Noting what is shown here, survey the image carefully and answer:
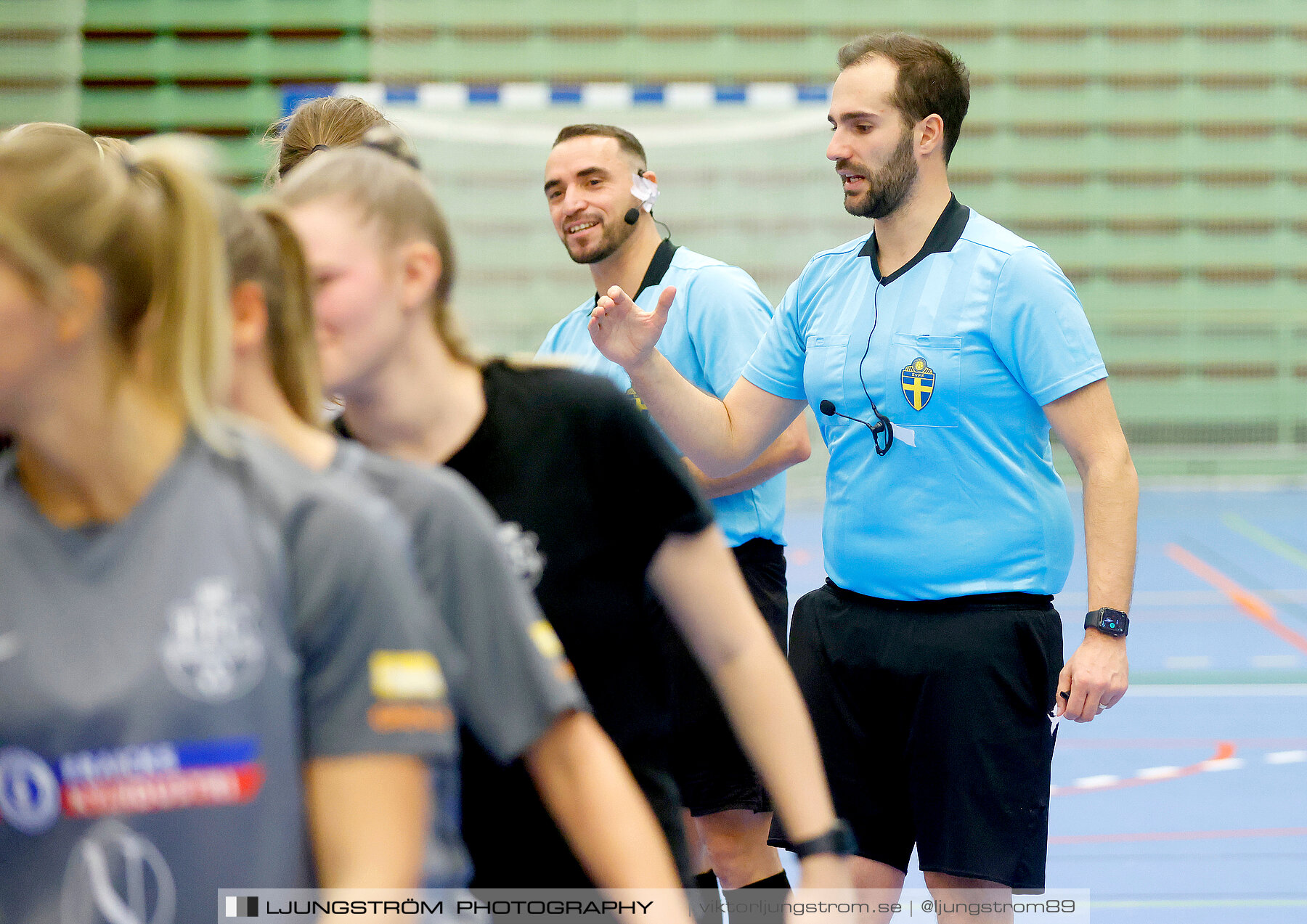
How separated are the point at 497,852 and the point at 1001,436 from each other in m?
1.43

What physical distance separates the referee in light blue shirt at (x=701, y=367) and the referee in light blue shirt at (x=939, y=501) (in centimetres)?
34

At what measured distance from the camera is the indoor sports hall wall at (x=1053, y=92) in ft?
37.9

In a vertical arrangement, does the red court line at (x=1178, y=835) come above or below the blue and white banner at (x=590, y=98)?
below

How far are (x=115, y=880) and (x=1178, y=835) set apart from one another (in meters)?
3.94

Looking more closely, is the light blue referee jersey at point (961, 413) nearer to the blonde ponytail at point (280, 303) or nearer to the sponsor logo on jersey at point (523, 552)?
the sponsor logo on jersey at point (523, 552)

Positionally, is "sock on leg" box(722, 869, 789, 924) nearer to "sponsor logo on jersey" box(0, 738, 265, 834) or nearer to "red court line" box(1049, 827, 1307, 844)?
"red court line" box(1049, 827, 1307, 844)

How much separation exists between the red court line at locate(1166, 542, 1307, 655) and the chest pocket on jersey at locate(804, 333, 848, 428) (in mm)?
5073

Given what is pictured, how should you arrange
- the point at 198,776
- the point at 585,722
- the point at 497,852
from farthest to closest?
the point at 497,852 → the point at 585,722 → the point at 198,776

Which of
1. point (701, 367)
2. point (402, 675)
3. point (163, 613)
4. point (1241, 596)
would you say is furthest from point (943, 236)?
point (1241, 596)

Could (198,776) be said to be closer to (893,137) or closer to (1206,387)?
(893,137)

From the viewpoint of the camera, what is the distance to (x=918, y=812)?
2533 mm

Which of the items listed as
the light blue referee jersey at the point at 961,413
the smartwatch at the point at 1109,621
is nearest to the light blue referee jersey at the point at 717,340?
the light blue referee jersey at the point at 961,413

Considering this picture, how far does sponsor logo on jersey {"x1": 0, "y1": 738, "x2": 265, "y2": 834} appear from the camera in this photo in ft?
3.22

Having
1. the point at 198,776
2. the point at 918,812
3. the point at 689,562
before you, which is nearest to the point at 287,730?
the point at 198,776
